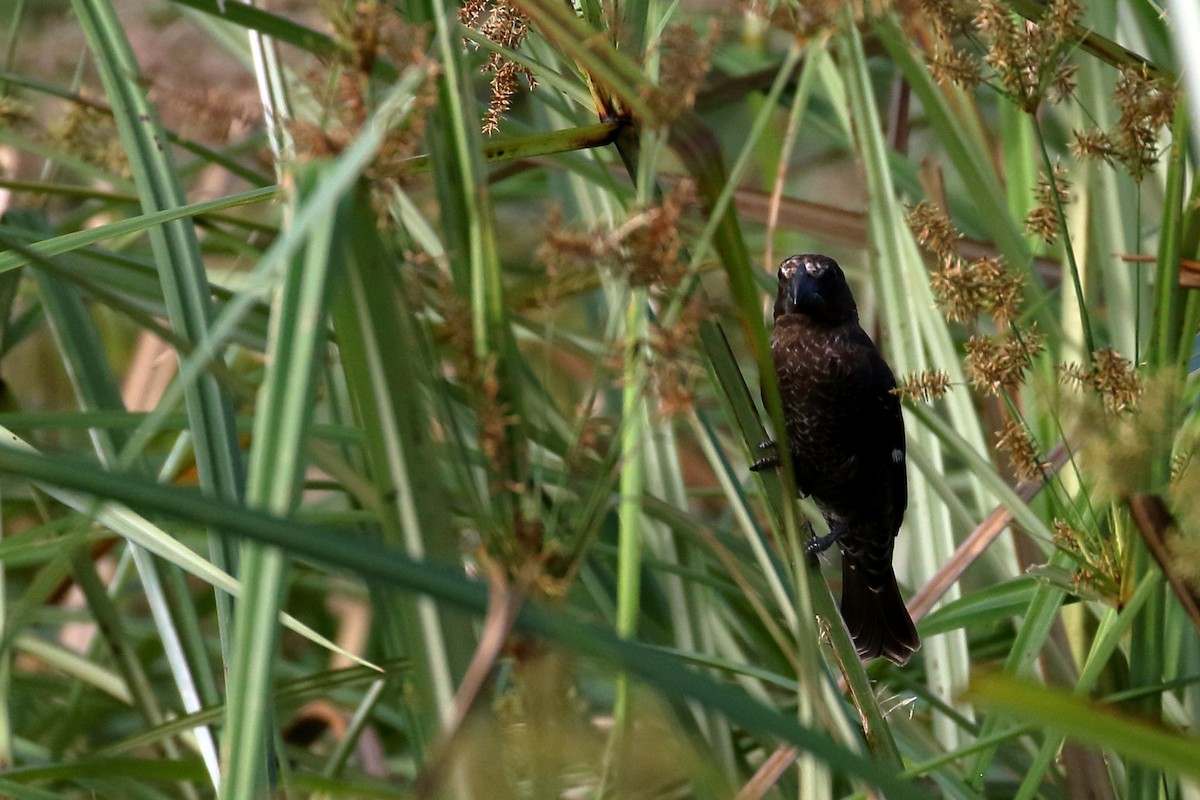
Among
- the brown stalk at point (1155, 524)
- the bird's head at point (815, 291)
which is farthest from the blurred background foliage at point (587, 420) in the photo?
the bird's head at point (815, 291)

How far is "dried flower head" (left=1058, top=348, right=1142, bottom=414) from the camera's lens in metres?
1.18

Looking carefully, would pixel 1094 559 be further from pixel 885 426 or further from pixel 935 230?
pixel 885 426

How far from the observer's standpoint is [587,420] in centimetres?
84

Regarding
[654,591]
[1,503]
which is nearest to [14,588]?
[1,503]

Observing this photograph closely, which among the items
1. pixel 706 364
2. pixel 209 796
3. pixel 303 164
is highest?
pixel 303 164

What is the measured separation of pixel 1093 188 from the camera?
2090 millimetres

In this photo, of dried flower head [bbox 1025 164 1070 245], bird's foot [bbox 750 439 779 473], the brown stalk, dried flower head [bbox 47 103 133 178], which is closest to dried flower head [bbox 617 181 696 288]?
bird's foot [bbox 750 439 779 473]

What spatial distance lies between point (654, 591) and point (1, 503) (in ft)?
4.17

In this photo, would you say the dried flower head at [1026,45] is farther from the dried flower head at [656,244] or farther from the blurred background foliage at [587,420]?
the dried flower head at [656,244]

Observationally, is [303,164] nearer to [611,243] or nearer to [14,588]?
[611,243]

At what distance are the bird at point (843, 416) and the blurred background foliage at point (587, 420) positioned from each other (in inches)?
3.2

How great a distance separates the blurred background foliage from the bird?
0.26 ft

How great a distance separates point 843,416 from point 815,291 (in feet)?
0.74

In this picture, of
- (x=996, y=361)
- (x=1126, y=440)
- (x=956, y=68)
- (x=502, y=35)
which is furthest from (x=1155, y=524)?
(x=502, y=35)
